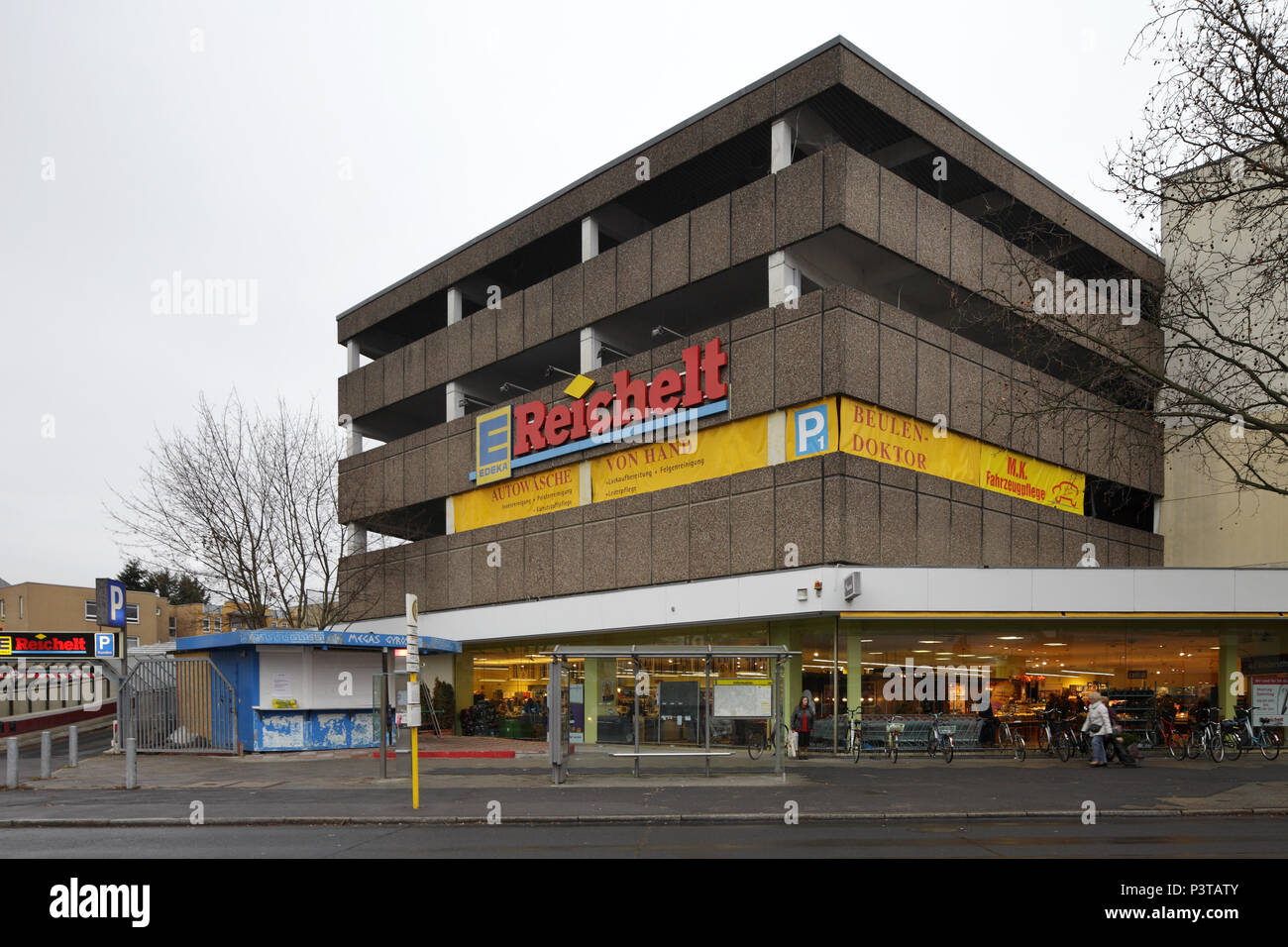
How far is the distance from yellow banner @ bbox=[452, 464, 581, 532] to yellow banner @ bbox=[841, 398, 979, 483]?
9.91 meters

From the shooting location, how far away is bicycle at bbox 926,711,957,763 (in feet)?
79.4

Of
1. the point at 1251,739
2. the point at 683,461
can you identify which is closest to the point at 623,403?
the point at 683,461

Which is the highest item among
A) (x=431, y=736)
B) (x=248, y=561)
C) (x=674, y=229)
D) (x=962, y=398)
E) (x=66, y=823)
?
(x=674, y=229)

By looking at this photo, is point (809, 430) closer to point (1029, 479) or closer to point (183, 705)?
point (1029, 479)

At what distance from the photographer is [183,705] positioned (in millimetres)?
28094

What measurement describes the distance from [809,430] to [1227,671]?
41.9 ft

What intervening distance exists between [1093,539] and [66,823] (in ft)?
94.1

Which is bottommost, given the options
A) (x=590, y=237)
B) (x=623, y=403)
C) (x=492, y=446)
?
(x=492, y=446)

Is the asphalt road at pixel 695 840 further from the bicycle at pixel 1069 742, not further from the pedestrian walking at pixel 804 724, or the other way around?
the pedestrian walking at pixel 804 724

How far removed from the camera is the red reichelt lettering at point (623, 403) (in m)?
28.1
